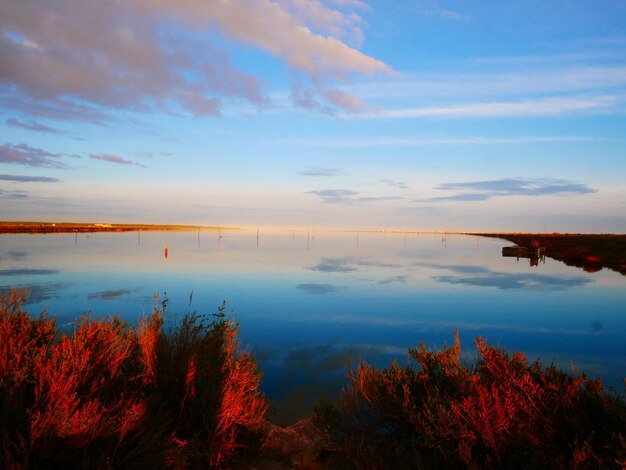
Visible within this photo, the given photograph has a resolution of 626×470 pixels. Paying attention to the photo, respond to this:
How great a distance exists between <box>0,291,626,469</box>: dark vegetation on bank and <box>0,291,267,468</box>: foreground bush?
0.02 meters

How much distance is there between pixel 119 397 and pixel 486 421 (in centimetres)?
454

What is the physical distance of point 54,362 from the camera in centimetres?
531

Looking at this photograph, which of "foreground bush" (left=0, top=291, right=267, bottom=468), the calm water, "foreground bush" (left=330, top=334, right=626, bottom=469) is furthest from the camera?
the calm water

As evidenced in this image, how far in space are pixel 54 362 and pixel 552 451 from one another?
560cm

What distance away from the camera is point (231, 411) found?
21.6 ft

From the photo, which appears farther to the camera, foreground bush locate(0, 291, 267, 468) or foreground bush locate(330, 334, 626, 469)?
foreground bush locate(330, 334, 626, 469)

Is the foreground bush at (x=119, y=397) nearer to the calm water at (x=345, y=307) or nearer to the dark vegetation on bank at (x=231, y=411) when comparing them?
the dark vegetation on bank at (x=231, y=411)

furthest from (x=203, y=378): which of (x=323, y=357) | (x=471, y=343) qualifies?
(x=471, y=343)

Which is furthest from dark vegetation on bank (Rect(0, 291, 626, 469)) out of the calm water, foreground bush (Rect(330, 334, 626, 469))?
the calm water

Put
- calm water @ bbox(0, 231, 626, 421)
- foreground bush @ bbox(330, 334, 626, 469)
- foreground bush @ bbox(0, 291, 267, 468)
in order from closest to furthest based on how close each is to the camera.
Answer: foreground bush @ bbox(0, 291, 267, 468)
foreground bush @ bbox(330, 334, 626, 469)
calm water @ bbox(0, 231, 626, 421)

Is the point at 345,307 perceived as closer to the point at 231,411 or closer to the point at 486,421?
the point at 231,411

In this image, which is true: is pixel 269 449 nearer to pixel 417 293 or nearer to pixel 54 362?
pixel 54 362

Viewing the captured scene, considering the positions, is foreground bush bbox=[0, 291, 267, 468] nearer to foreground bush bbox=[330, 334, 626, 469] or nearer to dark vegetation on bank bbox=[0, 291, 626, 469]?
dark vegetation on bank bbox=[0, 291, 626, 469]

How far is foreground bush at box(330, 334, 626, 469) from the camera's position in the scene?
505 cm
